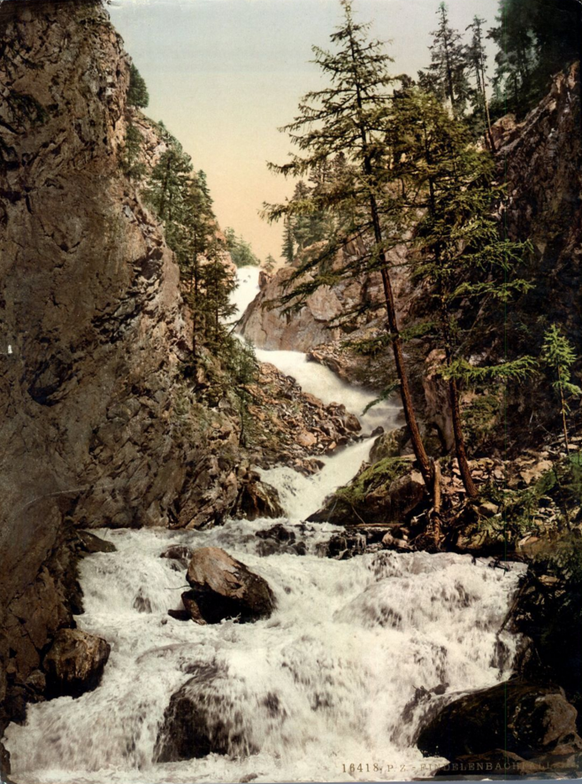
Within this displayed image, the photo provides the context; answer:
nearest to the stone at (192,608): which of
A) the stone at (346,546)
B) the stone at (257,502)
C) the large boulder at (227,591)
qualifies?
the large boulder at (227,591)

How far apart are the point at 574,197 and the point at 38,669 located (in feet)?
19.2

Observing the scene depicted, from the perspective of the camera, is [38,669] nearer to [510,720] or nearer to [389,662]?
[389,662]

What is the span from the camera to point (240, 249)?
17.5 feet

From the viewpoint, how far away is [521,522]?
4.96m

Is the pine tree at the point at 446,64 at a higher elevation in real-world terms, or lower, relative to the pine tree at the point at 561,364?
higher

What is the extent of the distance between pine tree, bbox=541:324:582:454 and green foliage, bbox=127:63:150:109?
158 inches

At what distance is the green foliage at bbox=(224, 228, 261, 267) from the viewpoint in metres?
5.32

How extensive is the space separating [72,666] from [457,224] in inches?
186

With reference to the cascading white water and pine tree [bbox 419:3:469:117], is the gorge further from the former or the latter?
pine tree [bbox 419:3:469:117]

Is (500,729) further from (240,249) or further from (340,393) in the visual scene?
(240,249)

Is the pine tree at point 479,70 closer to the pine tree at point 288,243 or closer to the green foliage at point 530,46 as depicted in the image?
the green foliage at point 530,46

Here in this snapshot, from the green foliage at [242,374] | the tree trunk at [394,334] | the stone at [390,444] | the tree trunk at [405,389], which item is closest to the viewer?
the tree trunk at [394,334]

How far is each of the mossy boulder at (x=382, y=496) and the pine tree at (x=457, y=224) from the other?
459 millimetres

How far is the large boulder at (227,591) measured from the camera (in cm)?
504
